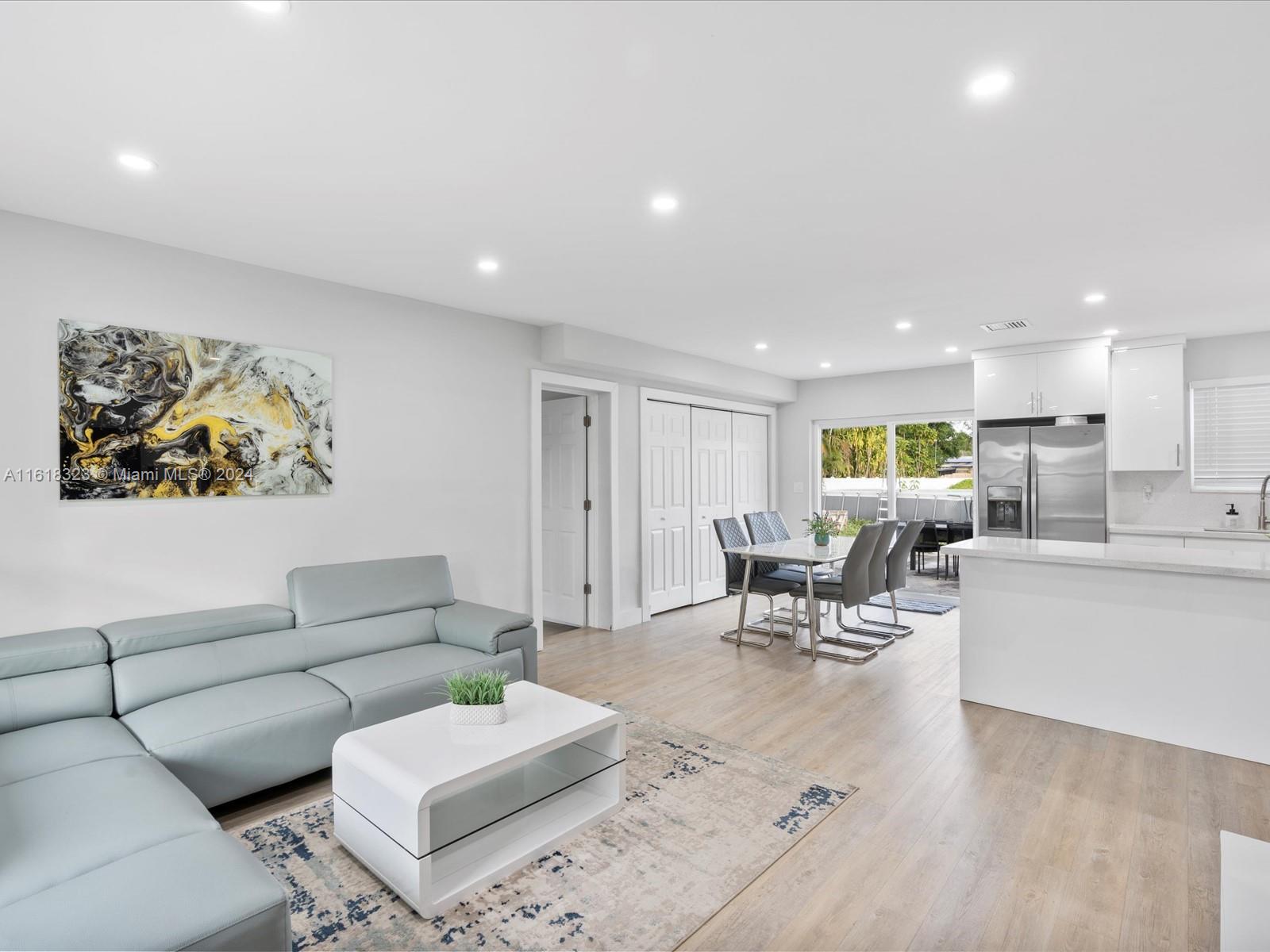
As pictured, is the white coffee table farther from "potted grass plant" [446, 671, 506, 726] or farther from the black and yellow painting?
the black and yellow painting

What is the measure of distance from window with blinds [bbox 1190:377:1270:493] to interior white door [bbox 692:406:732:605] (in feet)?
13.2

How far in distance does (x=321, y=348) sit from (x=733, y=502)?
15.3 ft

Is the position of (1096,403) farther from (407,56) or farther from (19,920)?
(19,920)

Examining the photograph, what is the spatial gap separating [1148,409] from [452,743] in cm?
591

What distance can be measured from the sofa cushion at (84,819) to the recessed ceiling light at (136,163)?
2.05 metres

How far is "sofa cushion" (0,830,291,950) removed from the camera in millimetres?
1355

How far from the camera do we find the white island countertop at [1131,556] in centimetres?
304

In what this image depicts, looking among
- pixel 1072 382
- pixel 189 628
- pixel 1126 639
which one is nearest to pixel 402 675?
pixel 189 628

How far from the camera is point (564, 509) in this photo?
19.2 feet

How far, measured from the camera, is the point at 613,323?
15.9 feet

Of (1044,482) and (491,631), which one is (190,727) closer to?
(491,631)

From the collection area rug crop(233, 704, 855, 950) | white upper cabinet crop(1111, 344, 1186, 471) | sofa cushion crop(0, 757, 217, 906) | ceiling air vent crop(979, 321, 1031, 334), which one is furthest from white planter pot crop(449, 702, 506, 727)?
white upper cabinet crop(1111, 344, 1186, 471)

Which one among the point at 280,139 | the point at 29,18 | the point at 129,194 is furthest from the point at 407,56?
the point at 129,194

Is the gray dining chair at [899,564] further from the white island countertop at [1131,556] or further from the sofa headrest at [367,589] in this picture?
the sofa headrest at [367,589]
